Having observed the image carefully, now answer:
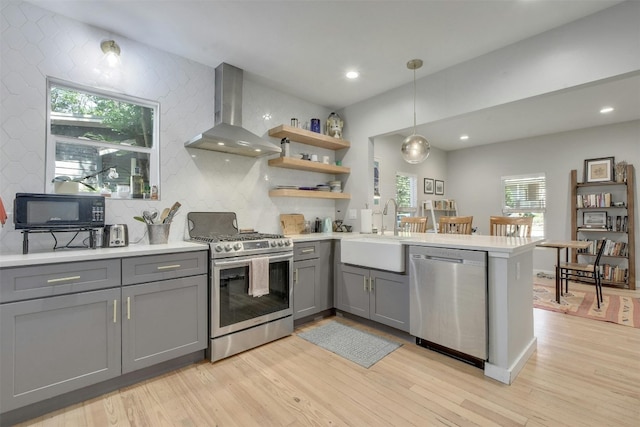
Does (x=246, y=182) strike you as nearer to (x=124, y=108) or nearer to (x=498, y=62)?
(x=124, y=108)

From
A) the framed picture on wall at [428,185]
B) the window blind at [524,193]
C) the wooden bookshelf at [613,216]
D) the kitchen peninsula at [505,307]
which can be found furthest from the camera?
the framed picture on wall at [428,185]

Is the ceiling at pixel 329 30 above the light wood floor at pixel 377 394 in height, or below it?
above

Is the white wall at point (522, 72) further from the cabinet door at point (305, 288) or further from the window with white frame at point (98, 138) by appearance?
the window with white frame at point (98, 138)

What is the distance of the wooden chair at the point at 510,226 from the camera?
3.04m

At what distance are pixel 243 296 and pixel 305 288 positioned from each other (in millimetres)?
757

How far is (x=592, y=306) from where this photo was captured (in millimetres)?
3703

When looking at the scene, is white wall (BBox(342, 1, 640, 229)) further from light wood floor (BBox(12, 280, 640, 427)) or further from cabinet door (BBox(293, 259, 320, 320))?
light wood floor (BBox(12, 280, 640, 427))

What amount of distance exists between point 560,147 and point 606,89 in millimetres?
2169

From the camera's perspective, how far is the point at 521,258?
227 cm

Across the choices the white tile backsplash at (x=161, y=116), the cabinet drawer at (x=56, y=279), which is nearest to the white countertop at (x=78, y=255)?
the cabinet drawer at (x=56, y=279)

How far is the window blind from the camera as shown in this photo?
5.78 m

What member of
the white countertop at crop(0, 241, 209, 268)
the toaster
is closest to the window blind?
the white countertop at crop(0, 241, 209, 268)

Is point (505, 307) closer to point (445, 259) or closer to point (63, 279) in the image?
point (445, 259)

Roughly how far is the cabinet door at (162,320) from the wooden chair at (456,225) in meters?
2.77
